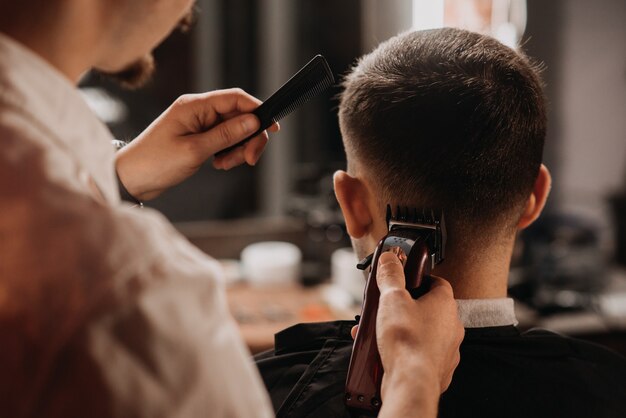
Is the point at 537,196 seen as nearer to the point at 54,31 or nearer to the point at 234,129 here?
the point at 234,129

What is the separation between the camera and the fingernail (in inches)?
46.9

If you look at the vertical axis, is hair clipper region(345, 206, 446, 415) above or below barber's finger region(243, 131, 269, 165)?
below

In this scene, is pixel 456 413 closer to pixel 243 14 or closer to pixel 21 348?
pixel 21 348

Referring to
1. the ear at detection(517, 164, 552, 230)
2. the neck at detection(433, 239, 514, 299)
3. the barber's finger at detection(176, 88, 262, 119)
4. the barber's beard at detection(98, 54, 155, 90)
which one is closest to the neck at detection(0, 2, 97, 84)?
the barber's beard at detection(98, 54, 155, 90)

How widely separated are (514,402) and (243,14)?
11.1 ft

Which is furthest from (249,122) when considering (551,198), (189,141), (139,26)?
(551,198)

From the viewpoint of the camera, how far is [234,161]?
1.25 m

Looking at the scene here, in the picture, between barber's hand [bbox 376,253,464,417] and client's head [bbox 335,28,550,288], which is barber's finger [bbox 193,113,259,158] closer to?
client's head [bbox 335,28,550,288]

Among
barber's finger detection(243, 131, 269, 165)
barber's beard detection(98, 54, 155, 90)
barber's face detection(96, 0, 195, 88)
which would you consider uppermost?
barber's face detection(96, 0, 195, 88)

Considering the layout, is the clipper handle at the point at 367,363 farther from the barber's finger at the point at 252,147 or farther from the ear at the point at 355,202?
the barber's finger at the point at 252,147

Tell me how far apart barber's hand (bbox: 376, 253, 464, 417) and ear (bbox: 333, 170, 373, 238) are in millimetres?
288

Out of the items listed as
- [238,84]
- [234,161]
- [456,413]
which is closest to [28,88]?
[234,161]

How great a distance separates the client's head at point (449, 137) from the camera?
44.2 inches

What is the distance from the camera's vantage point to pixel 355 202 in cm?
123
